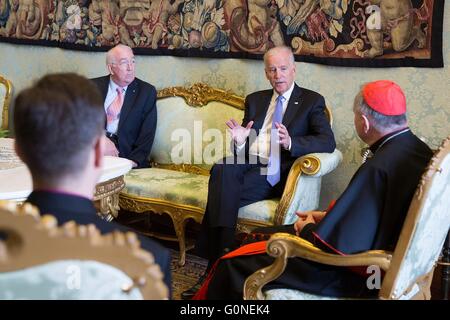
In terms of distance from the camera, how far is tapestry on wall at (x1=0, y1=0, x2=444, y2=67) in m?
4.04

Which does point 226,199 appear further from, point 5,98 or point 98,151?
point 5,98

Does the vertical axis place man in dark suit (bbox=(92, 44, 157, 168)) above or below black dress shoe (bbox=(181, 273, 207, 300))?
above

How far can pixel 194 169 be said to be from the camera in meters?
4.88

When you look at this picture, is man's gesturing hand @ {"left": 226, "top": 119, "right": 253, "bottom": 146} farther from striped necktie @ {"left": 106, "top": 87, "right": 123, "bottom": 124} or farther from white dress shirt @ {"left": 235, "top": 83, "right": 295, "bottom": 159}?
striped necktie @ {"left": 106, "top": 87, "right": 123, "bottom": 124}

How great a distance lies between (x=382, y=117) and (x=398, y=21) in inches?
72.4

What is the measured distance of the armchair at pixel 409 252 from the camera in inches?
81.2

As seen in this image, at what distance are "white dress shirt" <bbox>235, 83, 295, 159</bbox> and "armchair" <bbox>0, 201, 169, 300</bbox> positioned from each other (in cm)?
296

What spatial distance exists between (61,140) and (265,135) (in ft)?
9.98

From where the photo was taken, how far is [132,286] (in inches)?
45.8

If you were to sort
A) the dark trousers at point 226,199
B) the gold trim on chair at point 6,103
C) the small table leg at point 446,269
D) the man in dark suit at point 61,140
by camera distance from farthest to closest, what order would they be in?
the gold trim on chair at point 6,103 → the dark trousers at point 226,199 → the small table leg at point 446,269 → the man in dark suit at point 61,140

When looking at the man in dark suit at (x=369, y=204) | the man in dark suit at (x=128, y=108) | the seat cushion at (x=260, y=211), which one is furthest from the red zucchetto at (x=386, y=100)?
the man in dark suit at (x=128, y=108)

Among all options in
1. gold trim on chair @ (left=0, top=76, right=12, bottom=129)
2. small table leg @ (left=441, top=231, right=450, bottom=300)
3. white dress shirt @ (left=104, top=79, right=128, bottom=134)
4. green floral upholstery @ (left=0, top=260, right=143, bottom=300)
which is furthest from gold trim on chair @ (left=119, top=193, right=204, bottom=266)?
green floral upholstery @ (left=0, top=260, right=143, bottom=300)

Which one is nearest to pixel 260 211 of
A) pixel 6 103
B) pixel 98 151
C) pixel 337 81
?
pixel 337 81

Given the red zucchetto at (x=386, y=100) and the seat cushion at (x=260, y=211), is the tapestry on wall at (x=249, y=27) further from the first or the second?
the red zucchetto at (x=386, y=100)
